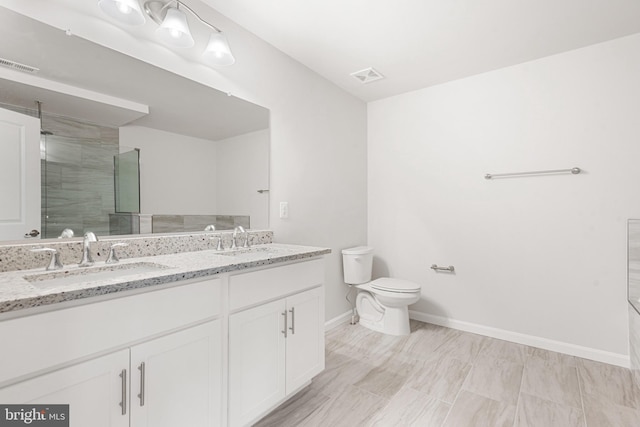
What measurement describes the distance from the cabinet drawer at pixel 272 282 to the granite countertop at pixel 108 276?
5cm

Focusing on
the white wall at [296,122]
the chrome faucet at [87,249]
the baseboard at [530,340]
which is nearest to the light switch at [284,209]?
the white wall at [296,122]

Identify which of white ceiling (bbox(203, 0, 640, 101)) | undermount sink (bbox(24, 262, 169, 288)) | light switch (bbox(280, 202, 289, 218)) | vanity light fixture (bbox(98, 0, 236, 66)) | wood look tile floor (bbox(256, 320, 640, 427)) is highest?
white ceiling (bbox(203, 0, 640, 101))

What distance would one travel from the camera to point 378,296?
270 cm

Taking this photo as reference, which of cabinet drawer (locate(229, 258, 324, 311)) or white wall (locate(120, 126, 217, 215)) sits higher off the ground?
white wall (locate(120, 126, 217, 215))

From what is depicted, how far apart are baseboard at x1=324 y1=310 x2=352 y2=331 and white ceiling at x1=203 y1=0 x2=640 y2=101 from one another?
2.21 m

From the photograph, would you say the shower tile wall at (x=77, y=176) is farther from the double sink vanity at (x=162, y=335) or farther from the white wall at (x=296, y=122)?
the white wall at (x=296, y=122)

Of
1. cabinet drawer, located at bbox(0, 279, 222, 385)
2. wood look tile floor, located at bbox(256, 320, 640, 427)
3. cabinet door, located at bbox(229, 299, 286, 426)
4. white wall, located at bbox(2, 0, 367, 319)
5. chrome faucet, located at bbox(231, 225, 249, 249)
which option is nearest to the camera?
cabinet drawer, located at bbox(0, 279, 222, 385)

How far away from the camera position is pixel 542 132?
2.42m

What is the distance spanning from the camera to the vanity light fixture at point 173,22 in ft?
4.67

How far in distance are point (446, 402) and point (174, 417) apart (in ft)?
4.66

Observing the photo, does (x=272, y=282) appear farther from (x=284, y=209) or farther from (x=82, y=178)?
(x=82, y=178)

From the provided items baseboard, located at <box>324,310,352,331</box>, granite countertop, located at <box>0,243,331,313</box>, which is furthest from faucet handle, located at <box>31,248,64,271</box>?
baseboard, located at <box>324,310,352,331</box>

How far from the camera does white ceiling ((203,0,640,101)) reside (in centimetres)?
184

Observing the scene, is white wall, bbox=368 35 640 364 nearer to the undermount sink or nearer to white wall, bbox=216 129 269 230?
white wall, bbox=216 129 269 230
